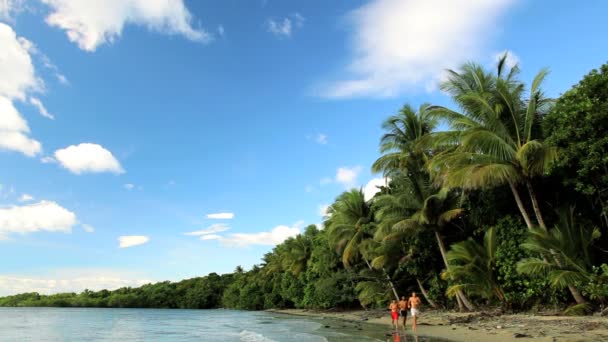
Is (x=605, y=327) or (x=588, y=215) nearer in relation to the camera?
(x=605, y=327)

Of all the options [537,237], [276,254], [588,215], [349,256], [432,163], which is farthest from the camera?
[276,254]

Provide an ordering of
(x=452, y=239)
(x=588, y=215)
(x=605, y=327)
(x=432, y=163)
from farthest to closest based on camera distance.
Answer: (x=452, y=239)
(x=432, y=163)
(x=588, y=215)
(x=605, y=327)

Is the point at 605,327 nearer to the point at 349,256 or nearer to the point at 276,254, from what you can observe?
the point at 349,256

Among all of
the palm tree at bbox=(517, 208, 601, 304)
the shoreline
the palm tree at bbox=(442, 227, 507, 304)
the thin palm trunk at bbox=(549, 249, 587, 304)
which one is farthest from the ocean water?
the thin palm trunk at bbox=(549, 249, 587, 304)

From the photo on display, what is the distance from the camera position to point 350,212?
34.0 metres

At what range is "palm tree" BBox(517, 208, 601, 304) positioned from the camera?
14289mm

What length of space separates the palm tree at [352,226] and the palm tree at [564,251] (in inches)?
630

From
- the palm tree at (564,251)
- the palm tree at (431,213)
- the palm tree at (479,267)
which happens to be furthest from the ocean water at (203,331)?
the palm tree at (564,251)

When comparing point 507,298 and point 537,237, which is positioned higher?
point 537,237

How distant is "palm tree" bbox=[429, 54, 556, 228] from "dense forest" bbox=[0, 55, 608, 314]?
4 cm

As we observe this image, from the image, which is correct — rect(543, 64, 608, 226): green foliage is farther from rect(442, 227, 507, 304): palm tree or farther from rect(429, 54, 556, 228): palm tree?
rect(442, 227, 507, 304): palm tree

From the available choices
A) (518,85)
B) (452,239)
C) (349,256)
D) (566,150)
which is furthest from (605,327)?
(349,256)

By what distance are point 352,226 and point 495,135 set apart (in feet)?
59.6

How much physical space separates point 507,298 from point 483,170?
6.44 m
